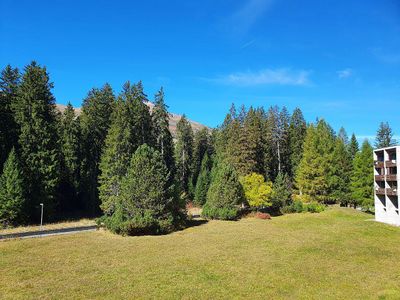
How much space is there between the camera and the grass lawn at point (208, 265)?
1716 cm

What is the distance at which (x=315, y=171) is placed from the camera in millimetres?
57094

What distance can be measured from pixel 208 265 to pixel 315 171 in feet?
132

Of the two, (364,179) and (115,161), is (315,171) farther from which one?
(115,161)

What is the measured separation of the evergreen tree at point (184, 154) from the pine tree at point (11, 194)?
1620 inches

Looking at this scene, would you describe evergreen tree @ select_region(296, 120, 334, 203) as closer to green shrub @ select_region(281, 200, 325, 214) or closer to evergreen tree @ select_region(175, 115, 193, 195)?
green shrub @ select_region(281, 200, 325, 214)

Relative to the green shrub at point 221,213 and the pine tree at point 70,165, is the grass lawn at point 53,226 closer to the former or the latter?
the pine tree at point 70,165

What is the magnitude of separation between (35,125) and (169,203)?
22.4 meters

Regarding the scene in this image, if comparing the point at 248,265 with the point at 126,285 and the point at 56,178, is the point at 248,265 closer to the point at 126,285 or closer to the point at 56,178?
the point at 126,285

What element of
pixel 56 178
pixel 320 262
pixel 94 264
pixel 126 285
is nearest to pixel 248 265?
pixel 320 262

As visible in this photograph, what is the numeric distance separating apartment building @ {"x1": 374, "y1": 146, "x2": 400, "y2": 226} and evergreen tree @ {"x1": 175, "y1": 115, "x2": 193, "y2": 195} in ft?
137

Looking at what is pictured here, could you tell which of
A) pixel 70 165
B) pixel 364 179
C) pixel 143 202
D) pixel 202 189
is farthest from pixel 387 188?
pixel 70 165

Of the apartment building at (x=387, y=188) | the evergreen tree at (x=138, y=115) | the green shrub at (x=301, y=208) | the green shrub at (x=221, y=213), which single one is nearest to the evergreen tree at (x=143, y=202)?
the green shrub at (x=221, y=213)

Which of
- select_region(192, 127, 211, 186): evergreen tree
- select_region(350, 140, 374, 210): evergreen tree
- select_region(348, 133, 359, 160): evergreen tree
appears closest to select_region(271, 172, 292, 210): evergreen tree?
select_region(350, 140, 374, 210): evergreen tree

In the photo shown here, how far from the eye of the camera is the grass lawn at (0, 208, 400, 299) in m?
17.2
